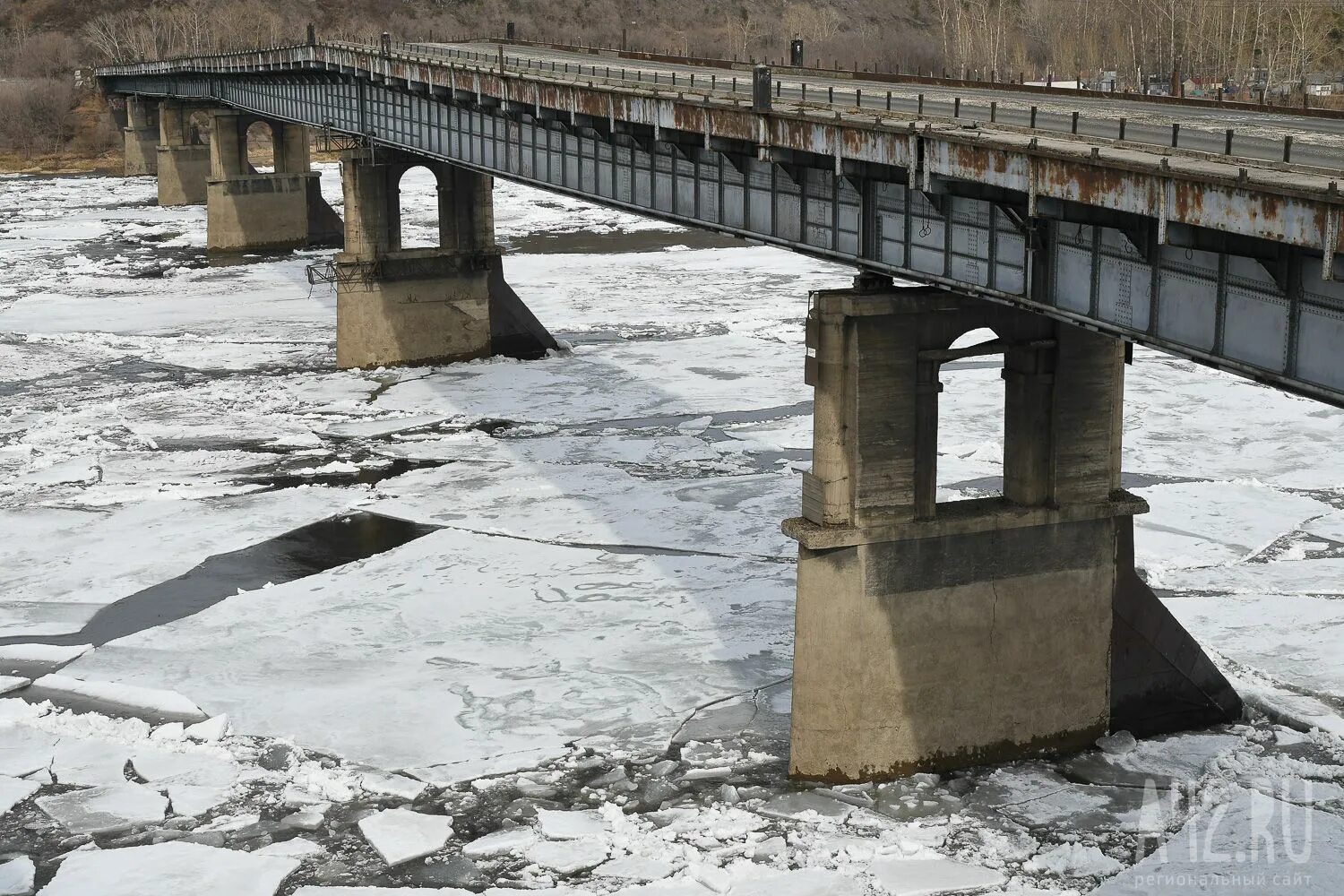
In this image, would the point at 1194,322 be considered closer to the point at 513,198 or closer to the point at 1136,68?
the point at 1136,68

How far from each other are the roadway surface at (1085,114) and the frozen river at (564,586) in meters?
8.22

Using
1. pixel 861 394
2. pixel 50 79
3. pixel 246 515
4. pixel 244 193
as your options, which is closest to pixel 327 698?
pixel 861 394

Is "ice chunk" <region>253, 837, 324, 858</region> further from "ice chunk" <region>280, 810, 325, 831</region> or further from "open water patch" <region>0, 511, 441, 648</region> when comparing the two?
"open water patch" <region>0, 511, 441, 648</region>

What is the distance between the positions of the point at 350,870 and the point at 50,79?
145527 mm

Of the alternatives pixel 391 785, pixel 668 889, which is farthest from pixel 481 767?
pixel 668 889

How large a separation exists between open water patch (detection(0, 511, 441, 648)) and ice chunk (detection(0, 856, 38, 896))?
26.6 feet

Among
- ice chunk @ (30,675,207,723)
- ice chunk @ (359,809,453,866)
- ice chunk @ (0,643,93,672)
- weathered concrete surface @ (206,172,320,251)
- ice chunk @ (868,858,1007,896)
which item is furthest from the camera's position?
weathered concrete surface @ (206,172,320,251)

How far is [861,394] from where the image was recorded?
77.7ft

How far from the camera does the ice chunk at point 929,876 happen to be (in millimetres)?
20484

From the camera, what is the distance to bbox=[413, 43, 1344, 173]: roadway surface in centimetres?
2164

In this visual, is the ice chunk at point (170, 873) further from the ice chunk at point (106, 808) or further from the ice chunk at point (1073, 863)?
the ice chunk at point (1073, 863)

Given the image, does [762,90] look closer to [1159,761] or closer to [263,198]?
[1159,761]

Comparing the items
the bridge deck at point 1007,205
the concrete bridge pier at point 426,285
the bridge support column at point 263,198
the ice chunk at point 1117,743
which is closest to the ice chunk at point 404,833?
the bridge deck at point 1007,205

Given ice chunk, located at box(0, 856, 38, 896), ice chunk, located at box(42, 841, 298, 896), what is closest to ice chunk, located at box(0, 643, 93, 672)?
ice chunk, located at box(0, 856, 38, 896)
